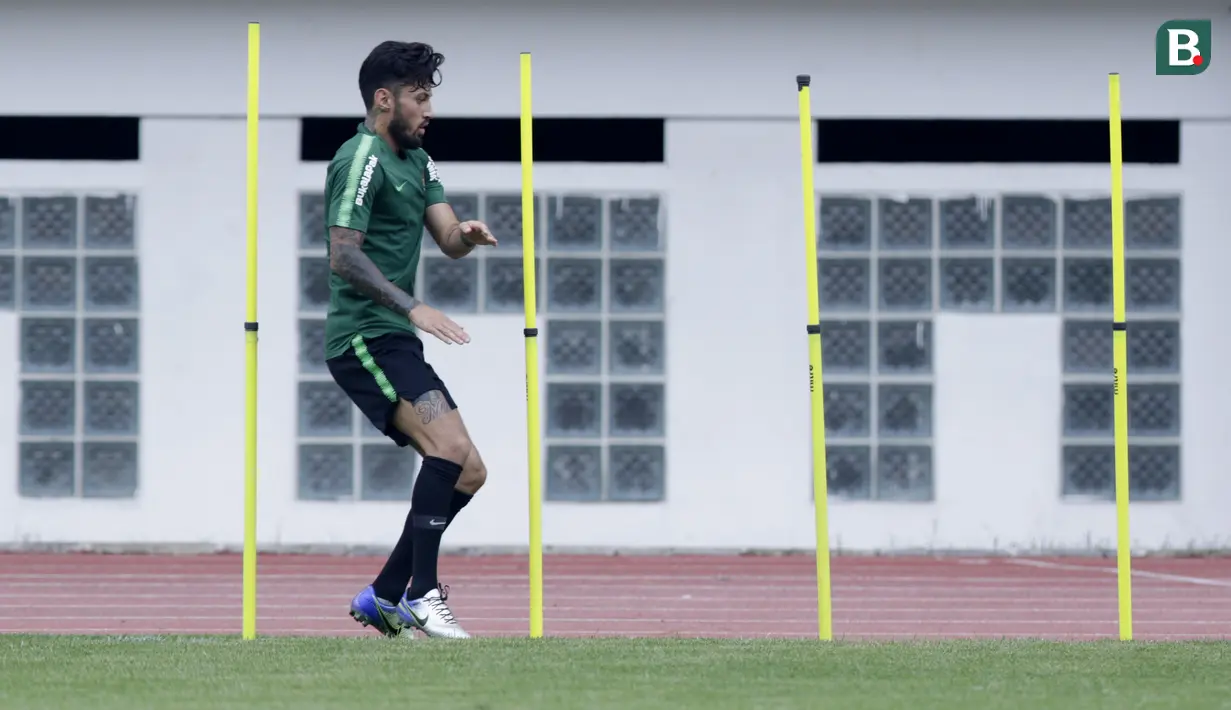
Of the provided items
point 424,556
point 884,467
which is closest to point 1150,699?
point 424,556

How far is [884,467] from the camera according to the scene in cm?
1370

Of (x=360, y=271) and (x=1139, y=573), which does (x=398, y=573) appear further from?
(x=1139, y=573)

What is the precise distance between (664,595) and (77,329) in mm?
4906

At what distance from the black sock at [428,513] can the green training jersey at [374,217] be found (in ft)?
1.73

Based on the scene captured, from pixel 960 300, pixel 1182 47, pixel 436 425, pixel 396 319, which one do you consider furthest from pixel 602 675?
pixel 1182 47

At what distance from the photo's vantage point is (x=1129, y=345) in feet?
45.4

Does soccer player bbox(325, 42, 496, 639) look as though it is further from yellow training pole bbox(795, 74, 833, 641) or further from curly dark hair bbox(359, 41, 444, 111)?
yellow training pole bbox(795, 74, 833, 641)

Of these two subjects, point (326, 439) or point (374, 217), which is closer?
point (374, 217)

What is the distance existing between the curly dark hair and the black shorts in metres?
0.89

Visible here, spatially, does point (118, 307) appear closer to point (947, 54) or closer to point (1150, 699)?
point (947, 54)

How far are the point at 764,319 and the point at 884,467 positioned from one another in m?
1.28

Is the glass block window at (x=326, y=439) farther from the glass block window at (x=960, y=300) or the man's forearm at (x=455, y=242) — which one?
the man's forearm at (x=455, y=242)

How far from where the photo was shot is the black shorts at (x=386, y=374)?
7.35 metres

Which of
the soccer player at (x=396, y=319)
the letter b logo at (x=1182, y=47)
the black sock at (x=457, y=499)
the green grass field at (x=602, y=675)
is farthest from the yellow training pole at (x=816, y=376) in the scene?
the letter b logo at (x=1182, y=47)
